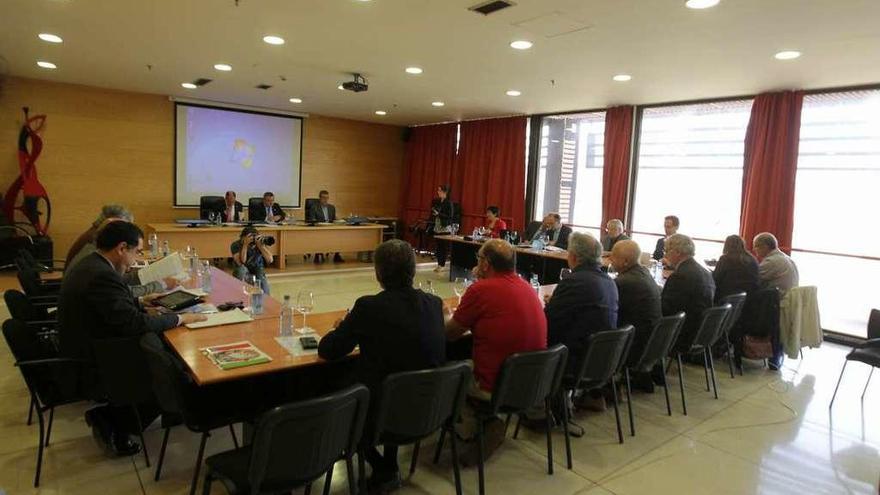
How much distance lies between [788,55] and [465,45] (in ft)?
8.84

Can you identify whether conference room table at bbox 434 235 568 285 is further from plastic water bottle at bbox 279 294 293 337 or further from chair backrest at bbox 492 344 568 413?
plastic water bottle at bbox 279 294 293 337

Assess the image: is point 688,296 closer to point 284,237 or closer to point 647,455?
point 647,455

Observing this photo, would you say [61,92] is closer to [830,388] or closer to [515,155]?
[515,155]

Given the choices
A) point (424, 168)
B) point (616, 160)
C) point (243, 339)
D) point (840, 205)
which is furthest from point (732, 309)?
point (424, 168)

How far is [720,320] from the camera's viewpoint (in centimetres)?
381

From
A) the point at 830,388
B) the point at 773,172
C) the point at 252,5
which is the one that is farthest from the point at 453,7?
the point at 773,172

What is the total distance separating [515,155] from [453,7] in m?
5.64

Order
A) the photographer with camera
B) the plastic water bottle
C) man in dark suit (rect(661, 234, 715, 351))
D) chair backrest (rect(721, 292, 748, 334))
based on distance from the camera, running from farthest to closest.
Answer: the photographer with camera
chair backrest (rect(721, 292, 748, 334))
man in dark suit (rect(661, 234, 715, 351))
the plastic water bottle

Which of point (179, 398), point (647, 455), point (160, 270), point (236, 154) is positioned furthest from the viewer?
point (236, 154)

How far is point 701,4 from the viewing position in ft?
11.1

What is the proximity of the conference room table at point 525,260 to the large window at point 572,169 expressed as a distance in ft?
5.82

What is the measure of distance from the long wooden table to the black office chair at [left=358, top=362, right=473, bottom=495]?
19.2ft

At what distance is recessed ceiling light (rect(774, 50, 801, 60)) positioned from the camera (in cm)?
438

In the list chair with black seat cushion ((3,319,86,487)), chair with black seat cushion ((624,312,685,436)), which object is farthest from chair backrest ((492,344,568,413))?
chair with black seat cushion ((3,319,86,487))
